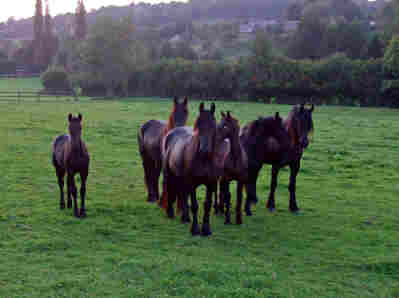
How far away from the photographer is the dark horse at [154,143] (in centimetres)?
880

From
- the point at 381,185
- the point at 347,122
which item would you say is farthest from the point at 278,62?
the point at 381,185

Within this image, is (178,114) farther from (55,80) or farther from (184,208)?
(55,80)

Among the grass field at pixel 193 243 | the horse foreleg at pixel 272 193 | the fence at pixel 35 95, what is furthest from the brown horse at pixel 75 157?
the fence at pixel 35 95

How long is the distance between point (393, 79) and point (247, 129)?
32.4 m

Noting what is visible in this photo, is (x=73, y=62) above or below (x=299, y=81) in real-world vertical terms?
above

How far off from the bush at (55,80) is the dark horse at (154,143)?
51.2 meters

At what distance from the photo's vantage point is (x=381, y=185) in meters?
11.2

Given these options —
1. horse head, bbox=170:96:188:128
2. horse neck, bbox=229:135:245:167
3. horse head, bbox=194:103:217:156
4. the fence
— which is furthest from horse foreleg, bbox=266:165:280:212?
the fence

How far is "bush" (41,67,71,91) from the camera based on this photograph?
57.5 metres

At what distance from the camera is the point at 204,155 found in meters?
6.74

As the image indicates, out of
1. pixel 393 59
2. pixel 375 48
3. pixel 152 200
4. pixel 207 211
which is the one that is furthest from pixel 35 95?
pixel 207 211

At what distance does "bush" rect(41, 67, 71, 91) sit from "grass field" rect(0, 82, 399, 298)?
155ft

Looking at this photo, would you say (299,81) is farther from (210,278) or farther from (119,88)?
(210,278)

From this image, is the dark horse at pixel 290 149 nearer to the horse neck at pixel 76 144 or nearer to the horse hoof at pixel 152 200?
the horse hoof at pixel 152 200
